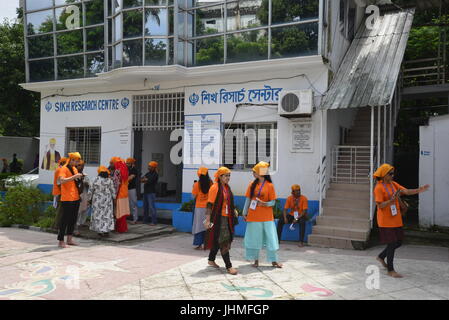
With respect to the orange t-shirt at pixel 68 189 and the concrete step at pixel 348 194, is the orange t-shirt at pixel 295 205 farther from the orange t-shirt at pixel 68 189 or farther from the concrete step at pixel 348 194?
the orange t-shirt at pixel 68 189

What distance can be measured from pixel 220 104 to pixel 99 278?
608 cm

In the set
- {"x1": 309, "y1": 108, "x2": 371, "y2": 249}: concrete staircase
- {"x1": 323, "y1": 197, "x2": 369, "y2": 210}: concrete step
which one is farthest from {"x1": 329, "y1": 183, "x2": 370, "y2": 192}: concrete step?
{"x1": 323, "y1": 197, "x2": 369, "y2": 210}: concrete step

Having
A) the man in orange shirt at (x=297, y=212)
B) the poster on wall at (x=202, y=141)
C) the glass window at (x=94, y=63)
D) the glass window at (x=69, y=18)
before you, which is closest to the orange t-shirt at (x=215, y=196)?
the man in orange shirt at (x=297, y=212)

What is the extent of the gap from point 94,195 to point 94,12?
645 centimetres

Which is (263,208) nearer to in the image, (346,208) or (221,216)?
(221,216)

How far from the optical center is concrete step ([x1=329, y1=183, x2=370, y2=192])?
9617 mm

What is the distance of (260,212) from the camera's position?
6590mm

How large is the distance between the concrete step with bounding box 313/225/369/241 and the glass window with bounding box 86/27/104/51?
843 centimetres

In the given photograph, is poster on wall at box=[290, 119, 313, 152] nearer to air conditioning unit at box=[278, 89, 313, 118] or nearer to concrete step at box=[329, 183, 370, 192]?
air conditioning unit at box=[278, 89, 313, 118]

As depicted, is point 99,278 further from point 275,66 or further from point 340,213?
point 275,66

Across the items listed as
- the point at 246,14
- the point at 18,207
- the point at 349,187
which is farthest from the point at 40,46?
the point at 349,187

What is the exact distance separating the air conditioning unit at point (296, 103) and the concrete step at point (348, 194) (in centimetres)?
188

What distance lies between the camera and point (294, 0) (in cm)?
989

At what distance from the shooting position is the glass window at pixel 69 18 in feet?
42.8
